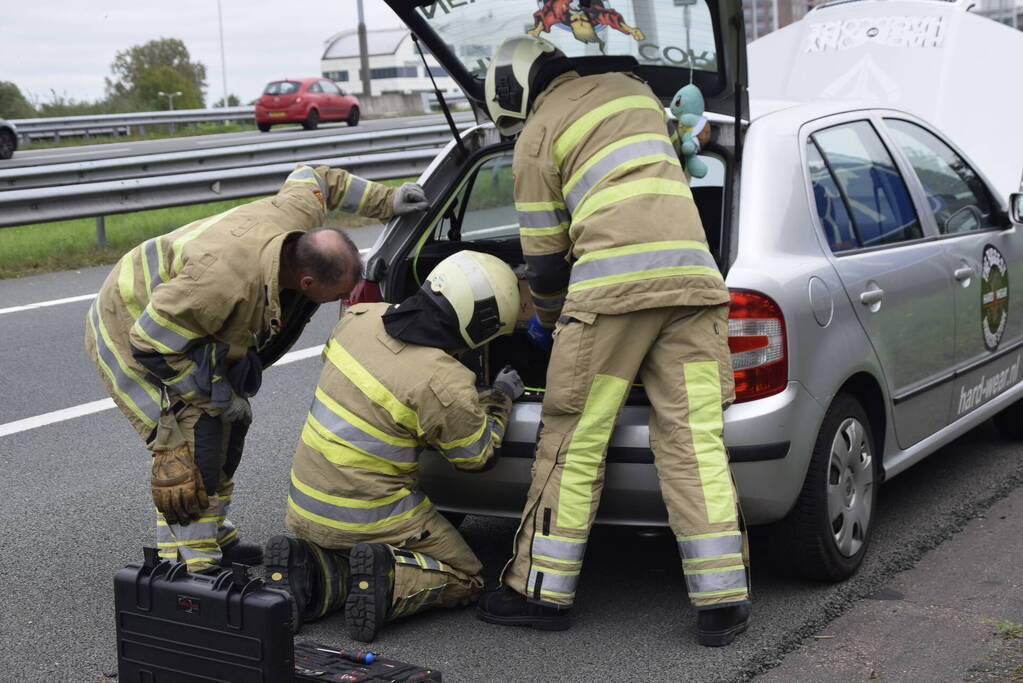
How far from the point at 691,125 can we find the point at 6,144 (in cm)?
2234

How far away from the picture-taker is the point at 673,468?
13.1 feet

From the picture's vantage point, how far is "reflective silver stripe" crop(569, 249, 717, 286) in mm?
3994

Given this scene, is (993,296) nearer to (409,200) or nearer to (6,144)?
(409,200)

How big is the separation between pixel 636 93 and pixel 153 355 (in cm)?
170

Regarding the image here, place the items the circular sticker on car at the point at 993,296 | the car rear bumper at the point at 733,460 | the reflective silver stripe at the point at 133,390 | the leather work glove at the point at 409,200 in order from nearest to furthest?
1. the car rear bumper at the point at 733,460
2. the reflective silver stripe at the point at 133,390
3. the leather work glove at the point at 409,200
4. the circular sticker on car at the point at 993,296

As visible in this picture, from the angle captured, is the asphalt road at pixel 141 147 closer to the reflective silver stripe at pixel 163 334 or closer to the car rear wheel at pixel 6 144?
the car rear wheel at pixel 6 144

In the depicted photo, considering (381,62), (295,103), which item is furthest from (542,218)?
(381,62)

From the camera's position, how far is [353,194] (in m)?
4.88

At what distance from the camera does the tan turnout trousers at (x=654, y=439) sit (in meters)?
3.99

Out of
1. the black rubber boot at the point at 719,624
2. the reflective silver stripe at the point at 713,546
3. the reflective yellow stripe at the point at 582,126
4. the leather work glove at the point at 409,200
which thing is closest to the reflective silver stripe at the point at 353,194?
the leather work glove at the point at 409,200

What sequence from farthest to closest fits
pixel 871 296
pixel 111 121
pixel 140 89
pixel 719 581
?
pixel 140 89, pixel 111 121, pixel 871 296, pixel 719 581

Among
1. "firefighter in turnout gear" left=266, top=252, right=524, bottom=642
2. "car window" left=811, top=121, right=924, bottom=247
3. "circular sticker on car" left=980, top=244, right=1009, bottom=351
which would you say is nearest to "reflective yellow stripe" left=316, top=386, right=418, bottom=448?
"firefighter in turnout gear" left=266, top=252, right=524, bottom=642

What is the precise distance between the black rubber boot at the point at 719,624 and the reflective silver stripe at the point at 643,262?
1025 mm

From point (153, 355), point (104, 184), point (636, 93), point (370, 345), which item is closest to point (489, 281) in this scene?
point (370, 345)
